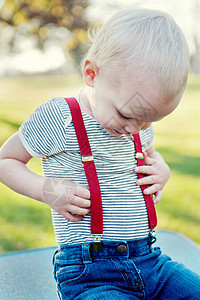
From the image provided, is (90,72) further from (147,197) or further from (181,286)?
(181,286)

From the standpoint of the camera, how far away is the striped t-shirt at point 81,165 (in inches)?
31.3

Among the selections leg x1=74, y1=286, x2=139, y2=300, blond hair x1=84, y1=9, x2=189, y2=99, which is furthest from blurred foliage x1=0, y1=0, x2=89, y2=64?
leg x1=74, y1=286, x2=139, y2=300

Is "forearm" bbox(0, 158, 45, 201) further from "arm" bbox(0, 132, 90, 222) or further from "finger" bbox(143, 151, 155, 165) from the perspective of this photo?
"finger" bbox(143, 151, 155, 165)

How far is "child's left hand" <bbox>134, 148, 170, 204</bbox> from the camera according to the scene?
0.86 m

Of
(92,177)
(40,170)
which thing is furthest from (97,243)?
(40,170)

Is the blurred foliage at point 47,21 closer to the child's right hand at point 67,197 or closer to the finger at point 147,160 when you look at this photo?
the finger at point 147,160

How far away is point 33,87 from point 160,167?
5591mm

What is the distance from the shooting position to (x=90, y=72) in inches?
30.3

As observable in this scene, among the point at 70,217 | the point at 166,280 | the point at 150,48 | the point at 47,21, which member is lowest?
the point at 47,21

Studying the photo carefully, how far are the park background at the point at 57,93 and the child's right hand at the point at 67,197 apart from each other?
1.00ft

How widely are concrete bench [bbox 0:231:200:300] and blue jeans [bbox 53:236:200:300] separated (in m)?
0.25

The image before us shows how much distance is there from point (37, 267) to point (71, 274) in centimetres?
44

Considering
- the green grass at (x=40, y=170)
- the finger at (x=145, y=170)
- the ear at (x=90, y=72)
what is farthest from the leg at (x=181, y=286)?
the green grass at (x=40, y=170)

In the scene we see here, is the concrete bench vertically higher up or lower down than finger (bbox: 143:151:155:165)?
lower down
